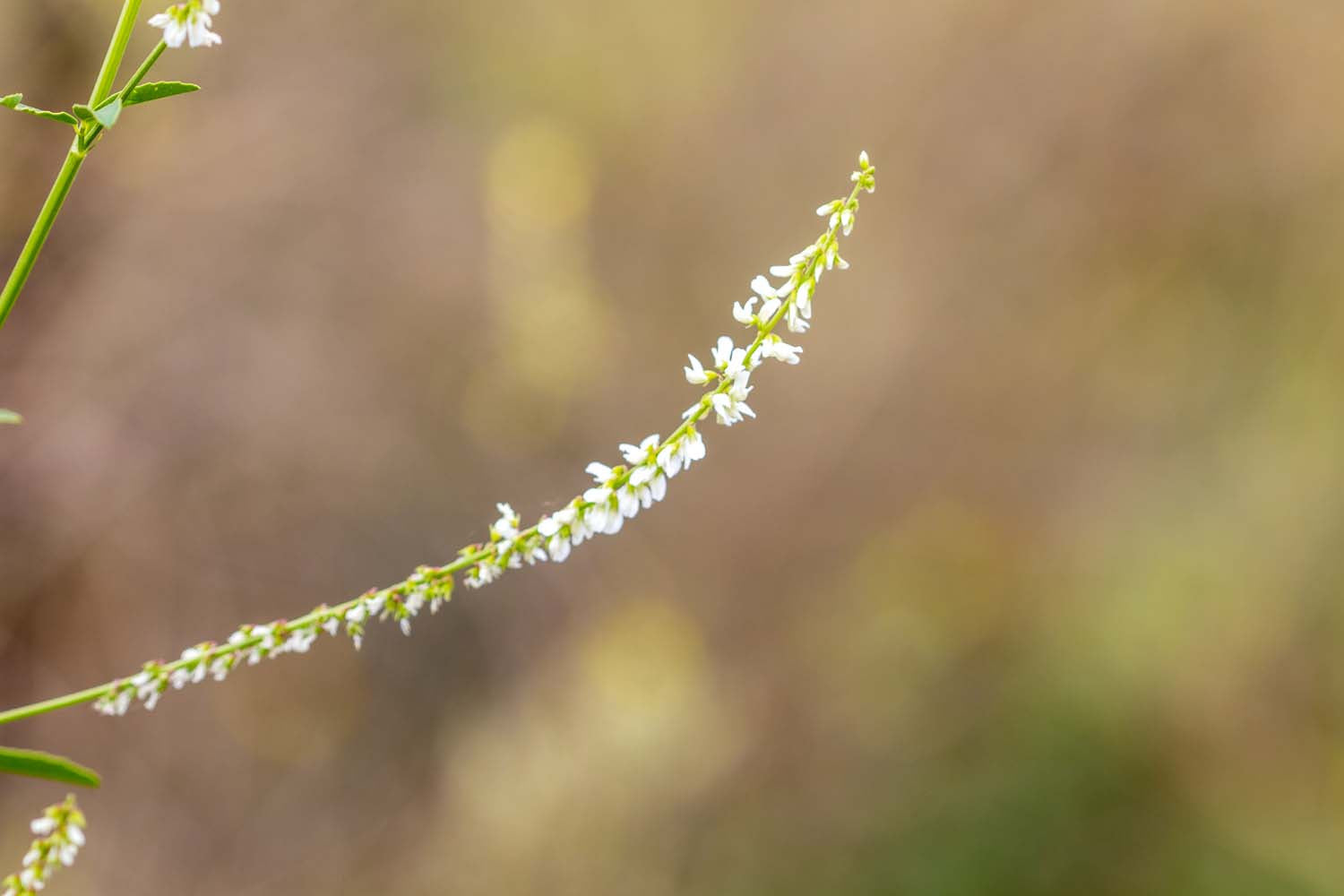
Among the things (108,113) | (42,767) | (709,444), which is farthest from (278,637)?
(709,444)

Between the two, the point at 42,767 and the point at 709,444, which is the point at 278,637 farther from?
the point at 709,444

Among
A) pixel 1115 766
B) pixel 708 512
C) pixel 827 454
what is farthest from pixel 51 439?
pixel 1115 766

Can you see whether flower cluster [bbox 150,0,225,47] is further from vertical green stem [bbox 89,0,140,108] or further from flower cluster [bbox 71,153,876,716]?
flower cluster [bbox 71,153,876,716]

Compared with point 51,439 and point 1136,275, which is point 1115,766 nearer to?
point 1136,275

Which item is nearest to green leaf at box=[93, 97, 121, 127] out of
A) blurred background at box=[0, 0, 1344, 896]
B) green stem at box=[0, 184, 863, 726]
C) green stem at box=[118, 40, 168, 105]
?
green stem at box=[118, 40, 168, 105]

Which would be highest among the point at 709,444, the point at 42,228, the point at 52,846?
the point at 709,444

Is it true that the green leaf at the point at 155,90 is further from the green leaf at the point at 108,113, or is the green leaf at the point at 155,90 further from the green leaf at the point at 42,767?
the green leaf at the point at 42,767
